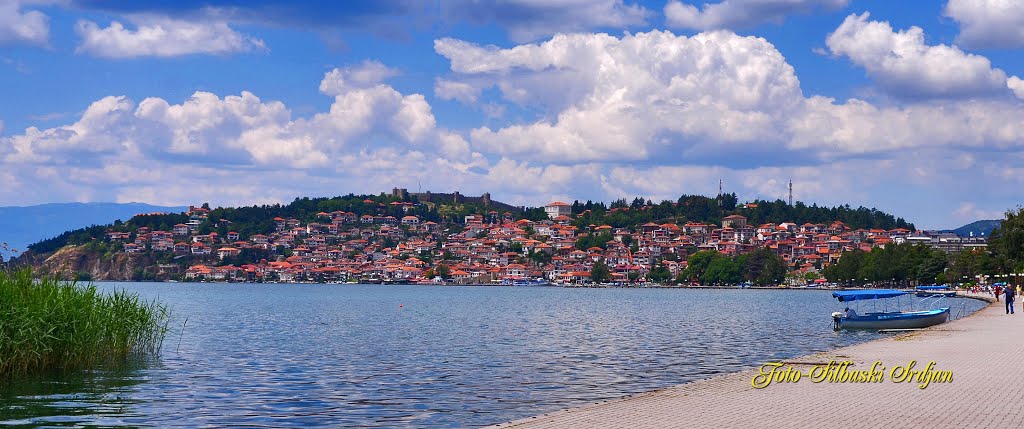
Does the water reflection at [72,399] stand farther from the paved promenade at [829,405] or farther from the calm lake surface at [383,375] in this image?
the paved promenade at [829,405]

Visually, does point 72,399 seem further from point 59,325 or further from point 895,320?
point 895,320

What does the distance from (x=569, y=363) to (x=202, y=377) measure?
9.72 m

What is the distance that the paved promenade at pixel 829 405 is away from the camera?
13789 millimetres

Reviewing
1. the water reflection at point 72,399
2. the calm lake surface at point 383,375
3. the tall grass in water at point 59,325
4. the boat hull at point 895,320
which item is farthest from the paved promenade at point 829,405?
the boat hull at point 895,320

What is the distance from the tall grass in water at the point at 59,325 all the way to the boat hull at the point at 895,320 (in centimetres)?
2985

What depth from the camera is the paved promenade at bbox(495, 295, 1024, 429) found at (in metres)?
13.8

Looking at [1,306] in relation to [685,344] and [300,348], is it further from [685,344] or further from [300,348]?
[685,344]

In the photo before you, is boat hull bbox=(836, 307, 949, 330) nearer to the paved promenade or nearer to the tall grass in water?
the paved promenade

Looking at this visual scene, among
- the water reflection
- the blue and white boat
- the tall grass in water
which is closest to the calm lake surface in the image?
the water reflection

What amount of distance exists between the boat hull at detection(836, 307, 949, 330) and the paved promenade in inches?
866

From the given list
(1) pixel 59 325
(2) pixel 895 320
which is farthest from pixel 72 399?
(2) pixel 895 320

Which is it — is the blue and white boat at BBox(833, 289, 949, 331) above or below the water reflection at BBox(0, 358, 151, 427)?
above

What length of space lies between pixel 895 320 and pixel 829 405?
3117 centimetres

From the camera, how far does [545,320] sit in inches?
2366
